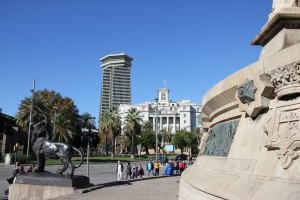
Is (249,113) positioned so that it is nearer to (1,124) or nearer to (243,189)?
(243,189)

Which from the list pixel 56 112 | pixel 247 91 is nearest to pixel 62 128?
pixel 56 112

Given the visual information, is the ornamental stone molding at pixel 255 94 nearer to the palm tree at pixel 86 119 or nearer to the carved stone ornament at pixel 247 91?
the carved stone ornament at pixel 247 91

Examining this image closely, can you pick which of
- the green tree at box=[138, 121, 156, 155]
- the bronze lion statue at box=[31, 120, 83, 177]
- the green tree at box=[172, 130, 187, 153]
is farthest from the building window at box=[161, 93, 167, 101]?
the bronze lion statue at box=[31, 120, 83, 177]

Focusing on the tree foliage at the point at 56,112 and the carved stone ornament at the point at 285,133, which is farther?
the tree foliage at the point at 56,112

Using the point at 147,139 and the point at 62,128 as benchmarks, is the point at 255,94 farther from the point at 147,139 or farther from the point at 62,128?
the point at 147,139

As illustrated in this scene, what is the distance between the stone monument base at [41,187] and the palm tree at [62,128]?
45.8 metres

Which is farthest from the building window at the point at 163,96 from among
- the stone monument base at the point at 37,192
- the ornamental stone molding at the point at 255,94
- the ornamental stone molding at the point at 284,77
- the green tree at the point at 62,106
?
the ornamental stone molding at the point at 284,77

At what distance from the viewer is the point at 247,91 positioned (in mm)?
5254

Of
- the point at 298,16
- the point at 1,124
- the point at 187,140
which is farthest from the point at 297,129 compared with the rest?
the point at 187,140

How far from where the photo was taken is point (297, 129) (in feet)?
13.8

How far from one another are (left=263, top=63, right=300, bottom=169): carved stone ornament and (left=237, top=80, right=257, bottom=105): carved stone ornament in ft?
1.56

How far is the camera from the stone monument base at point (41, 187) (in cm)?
1148

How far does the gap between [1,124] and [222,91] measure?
45.2 meters

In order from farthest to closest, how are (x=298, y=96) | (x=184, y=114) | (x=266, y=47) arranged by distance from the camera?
(x=184, y=114), (x=266, y=47), (x=298, y=96)
